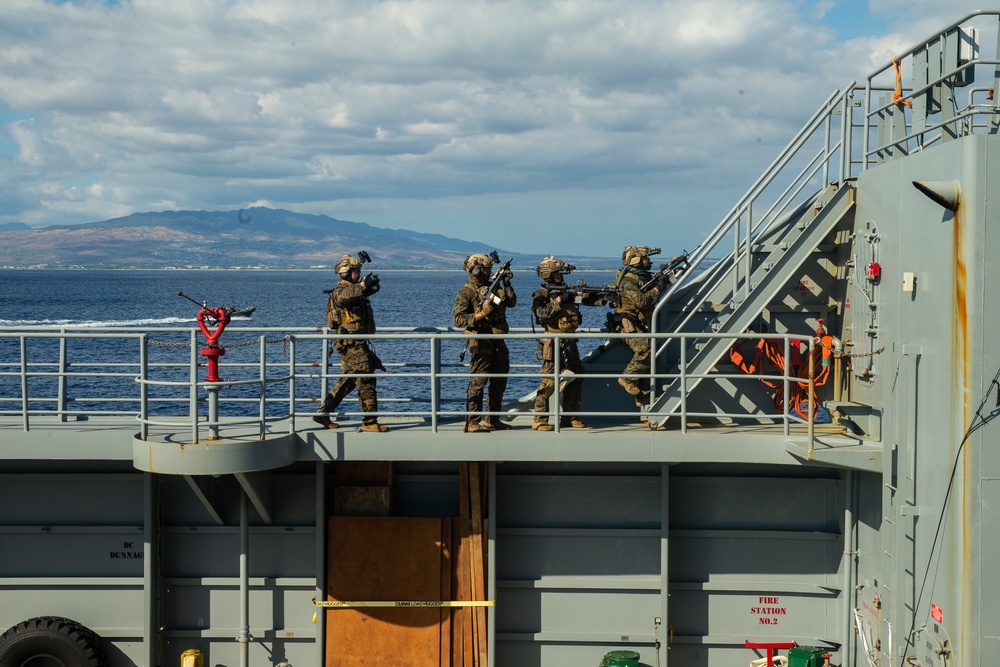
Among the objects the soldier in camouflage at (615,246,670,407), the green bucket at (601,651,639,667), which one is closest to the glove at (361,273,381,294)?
the soldier in camouflage at (615,246,670,407)

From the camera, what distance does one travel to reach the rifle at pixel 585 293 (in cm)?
1173

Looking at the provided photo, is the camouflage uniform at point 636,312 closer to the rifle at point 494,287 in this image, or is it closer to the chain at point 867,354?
the rifle at point 494,287

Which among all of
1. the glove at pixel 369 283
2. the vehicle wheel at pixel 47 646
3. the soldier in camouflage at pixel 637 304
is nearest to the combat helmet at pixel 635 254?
the soldier in camouflage at pixel 637 304

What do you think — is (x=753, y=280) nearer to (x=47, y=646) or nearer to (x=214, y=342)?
(x=214, y=342)

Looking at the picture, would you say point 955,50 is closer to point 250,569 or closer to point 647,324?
point 647,324

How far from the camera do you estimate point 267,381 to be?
31.9 feet

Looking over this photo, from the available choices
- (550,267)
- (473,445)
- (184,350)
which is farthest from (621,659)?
(184,350)

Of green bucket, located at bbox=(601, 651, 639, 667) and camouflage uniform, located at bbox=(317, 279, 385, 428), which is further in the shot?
camouflage uniform, located at bbox=(317, 279, 385, 428)

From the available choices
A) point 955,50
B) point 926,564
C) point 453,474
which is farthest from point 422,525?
point 955,50

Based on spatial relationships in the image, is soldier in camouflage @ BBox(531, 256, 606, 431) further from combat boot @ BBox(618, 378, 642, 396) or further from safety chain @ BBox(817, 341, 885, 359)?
safety chain @ BBox(817, 341, 885, 359)

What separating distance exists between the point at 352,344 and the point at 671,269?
3.91 meters

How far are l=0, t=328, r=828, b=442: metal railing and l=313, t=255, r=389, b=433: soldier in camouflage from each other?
0.83 feet

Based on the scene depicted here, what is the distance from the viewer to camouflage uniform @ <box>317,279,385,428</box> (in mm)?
11258

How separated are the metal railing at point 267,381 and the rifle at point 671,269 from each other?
2.66 ft
